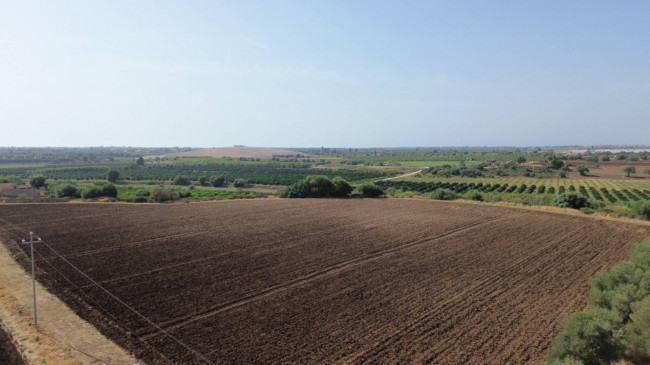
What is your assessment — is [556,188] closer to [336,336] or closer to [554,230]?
[554,230]

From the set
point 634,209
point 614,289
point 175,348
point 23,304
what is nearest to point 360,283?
point 175,348

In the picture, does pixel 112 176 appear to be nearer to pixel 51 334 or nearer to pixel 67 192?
pixel 67 192

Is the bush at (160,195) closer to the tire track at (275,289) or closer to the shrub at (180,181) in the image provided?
the tire track at (275,289)

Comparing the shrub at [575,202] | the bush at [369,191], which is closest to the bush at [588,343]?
the shrub at [575,202]

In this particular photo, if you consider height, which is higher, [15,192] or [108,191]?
[108,191]

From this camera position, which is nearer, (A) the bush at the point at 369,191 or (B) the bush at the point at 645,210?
(B) the bush at the point at 645,210

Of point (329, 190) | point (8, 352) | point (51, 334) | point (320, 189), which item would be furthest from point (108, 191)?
point (8, 352)

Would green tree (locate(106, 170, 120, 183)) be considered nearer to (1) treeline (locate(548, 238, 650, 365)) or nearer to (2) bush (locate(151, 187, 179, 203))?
(2) bush (locate(151, 187, 179, 203))
